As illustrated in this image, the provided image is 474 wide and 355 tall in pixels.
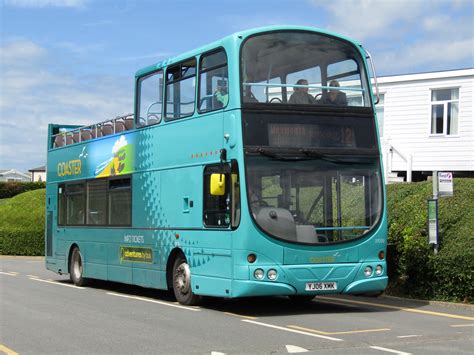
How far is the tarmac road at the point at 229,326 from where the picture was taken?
1001cm

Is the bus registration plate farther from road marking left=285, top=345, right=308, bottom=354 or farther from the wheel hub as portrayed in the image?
road marking left=285, top=345, right=308, bottom=354

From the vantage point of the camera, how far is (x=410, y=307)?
14633mm

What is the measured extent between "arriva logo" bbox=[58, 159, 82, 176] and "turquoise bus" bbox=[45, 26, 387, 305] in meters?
5.34

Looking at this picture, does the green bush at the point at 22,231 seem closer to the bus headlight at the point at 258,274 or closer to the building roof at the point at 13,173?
the bus headlight at the point at 258,274

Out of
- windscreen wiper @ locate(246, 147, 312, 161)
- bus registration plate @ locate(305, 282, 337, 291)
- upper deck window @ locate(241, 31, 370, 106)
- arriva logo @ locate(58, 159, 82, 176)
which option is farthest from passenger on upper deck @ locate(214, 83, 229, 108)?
arriva logo @ locate(58, 159, 82, 176)

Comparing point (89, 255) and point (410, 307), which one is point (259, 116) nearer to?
point (410, 307)

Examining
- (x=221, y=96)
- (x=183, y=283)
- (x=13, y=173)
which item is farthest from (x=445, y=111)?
(x=13, y=173)

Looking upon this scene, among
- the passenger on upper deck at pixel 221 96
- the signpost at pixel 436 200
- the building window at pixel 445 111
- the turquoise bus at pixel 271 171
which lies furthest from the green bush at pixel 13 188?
the passenger on upper deck at pixel 221 96

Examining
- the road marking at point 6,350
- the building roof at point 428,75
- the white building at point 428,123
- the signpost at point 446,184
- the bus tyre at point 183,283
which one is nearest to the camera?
the road marking at point 6,350

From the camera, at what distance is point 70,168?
69.2 feet

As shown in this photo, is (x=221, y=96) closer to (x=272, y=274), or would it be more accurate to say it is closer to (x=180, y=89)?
(x=180, y=89)

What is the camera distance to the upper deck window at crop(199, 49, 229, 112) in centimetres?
1351

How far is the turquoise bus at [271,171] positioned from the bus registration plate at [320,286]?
0.02 metres

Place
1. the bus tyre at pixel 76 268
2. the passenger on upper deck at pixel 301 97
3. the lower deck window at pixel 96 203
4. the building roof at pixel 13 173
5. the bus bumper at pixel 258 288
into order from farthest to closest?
1. the building roof at pixel 13 173
2. the bus tyre at pixel 76 268
3. the lower deck window at pixel 96 203
4. the passenger on upper deck at pixel 301 97
5. the bus bumper at pixel 258 288
